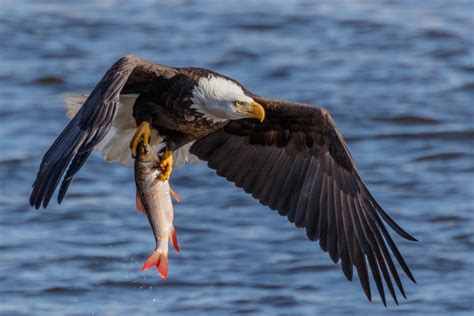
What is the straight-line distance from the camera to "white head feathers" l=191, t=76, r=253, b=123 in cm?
618

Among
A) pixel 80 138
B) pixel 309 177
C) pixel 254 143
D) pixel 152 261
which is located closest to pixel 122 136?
pixel 254 143

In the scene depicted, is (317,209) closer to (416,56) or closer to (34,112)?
(34,112)

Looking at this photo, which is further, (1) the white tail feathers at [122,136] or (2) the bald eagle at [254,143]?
(1) the white tail feathers at [122,136]

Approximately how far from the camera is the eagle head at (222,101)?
6176 millimetres

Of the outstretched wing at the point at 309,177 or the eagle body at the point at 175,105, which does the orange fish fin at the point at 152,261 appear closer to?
the eagle body at the point at 175,105

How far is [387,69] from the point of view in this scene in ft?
39.4

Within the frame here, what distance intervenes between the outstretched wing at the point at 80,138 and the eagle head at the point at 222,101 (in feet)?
1.40

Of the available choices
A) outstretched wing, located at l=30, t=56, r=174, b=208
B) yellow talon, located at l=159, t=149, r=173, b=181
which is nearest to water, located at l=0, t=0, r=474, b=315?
yellow talon, located at l=159, t=149, r=173, b=181

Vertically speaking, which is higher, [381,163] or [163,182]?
[163,182]

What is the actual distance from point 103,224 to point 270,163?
209 cm

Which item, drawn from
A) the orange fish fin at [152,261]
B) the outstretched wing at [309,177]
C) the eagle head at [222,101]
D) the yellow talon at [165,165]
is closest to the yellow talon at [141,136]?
the yellow talon at [165,165]

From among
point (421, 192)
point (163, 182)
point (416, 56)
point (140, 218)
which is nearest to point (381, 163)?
point (421, 192)

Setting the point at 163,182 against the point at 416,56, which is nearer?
the point at 163,182

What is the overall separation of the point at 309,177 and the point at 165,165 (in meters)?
1.04
